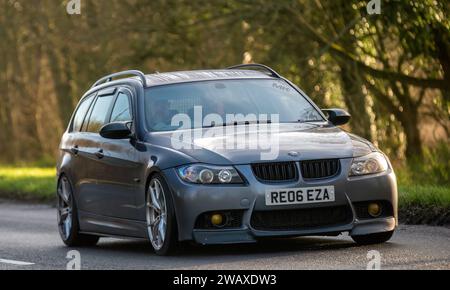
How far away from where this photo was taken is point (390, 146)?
73.0ft

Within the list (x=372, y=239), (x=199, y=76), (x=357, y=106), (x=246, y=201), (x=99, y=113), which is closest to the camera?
(x=246, y=201)

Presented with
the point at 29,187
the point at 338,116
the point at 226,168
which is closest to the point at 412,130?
the point at 29,187

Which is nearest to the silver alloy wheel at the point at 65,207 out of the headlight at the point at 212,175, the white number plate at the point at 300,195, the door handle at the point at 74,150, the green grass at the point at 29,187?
the door handle at the point at 74,150

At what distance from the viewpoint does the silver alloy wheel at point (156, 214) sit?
10.4 metres

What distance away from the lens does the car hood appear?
10117 millimetres

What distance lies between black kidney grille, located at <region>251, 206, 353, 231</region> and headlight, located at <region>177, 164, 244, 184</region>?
34cm

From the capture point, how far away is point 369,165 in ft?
33.9

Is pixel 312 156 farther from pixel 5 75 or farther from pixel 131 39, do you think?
pixel 5 75

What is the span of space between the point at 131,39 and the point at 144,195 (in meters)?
15.5

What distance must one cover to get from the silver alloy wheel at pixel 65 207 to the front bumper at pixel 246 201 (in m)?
3.07

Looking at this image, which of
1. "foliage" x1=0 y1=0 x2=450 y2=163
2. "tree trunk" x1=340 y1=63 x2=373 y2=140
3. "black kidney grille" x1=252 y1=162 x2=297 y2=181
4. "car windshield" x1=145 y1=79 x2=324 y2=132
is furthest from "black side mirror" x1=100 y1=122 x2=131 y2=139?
"tree trunk" x1=340 y1=63 x2=373 y2=140

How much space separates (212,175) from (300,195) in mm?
726

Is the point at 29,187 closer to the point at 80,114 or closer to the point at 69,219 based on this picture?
the point at 80,114

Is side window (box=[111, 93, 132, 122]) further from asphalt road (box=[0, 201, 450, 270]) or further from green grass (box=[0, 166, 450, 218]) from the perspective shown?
green grass (box=[0, 166, 450, 218])
